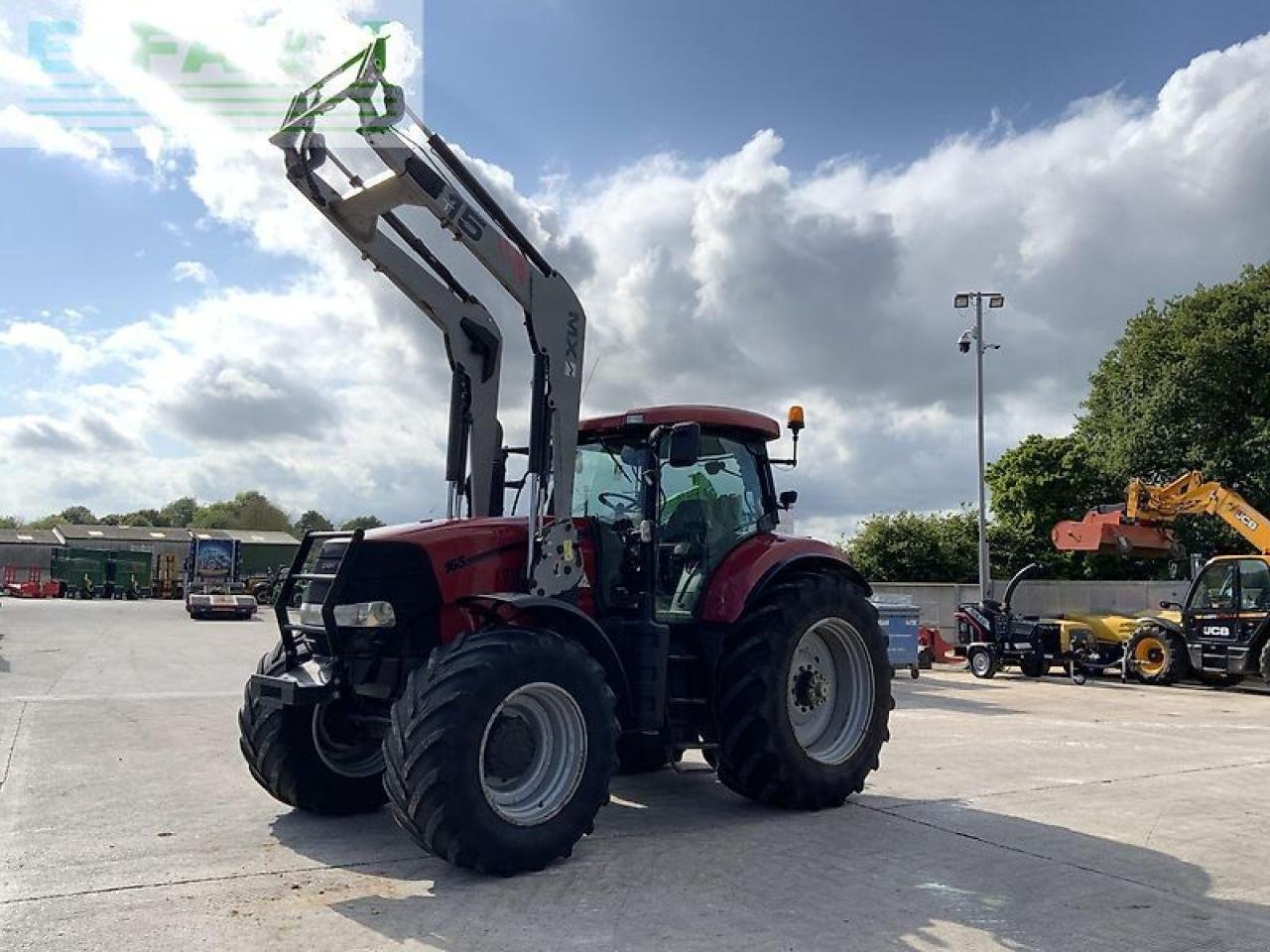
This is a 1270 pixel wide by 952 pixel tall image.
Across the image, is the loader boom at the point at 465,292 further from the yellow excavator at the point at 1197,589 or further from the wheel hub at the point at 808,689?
the yellow excavator at the point at 1197,589

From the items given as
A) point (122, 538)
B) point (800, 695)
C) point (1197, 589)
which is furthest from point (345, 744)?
point (122, 538)

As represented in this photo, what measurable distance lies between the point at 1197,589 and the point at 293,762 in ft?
54.8

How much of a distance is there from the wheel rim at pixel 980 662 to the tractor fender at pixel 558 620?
50.0 ft

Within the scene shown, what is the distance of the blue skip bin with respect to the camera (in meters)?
18.4

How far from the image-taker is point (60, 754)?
8867 millimetres

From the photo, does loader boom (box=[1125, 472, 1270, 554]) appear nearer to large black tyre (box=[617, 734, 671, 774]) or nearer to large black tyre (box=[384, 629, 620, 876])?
large black tyre (box=[617, 734, 671, 774])

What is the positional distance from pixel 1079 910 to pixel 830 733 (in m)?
2.49

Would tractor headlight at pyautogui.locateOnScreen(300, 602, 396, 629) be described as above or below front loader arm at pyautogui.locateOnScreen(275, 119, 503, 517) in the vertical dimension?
below

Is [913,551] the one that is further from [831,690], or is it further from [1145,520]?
[831,690]

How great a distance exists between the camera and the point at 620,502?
277 inches

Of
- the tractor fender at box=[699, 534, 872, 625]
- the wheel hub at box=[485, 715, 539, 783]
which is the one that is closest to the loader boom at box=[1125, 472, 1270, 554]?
the tractor fender at box=[699, 534, 872, 625]

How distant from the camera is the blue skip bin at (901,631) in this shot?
18.4 meters

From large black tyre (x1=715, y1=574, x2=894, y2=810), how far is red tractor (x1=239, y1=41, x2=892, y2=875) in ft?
0.05

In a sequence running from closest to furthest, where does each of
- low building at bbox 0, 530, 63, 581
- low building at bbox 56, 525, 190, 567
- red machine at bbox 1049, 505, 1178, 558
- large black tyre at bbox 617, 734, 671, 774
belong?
large black tyre at bbox 617, 734, 671, 774
red machine at bbox 1049, 505, 1178, 558
low building at bbox 0, 530, 63, 581
low building at bbox 56, 525, 190, 567
